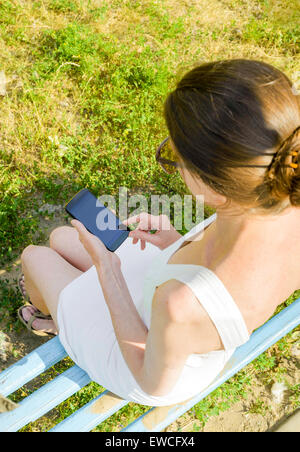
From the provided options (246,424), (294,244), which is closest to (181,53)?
(294,244)

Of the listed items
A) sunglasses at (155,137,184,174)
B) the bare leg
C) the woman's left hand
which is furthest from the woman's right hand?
sunglasses at (155,137,184,174)

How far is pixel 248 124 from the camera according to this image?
1.27 m

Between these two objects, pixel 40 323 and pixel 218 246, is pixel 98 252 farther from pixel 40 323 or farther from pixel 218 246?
pixel 40 323

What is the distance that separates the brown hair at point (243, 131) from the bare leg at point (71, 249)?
127 centimetres

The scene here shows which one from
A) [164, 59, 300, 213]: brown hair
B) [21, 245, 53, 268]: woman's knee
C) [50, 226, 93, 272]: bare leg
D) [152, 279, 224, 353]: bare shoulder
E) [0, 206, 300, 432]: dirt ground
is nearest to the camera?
[164, 59, 300, 213]: brown hair

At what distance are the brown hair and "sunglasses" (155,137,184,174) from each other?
0.16m

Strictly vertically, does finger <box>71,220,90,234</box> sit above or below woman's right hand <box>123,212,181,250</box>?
above

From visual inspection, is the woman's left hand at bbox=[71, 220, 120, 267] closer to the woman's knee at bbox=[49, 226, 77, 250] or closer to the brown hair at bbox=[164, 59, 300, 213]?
the woman's knee at bbox=[49, 226, 77, 250]

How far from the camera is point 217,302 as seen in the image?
1438 millimetres

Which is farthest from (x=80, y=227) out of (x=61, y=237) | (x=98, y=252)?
(x=61, y=237)

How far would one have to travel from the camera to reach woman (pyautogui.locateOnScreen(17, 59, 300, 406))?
1286mm

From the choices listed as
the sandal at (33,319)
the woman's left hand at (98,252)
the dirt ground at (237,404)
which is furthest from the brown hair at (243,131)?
the dirt ground at (237,404)

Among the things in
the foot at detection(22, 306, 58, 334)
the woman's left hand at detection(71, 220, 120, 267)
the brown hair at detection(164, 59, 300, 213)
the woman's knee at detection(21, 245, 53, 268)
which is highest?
the brown hair at detection(164, 59, 300, 213)
